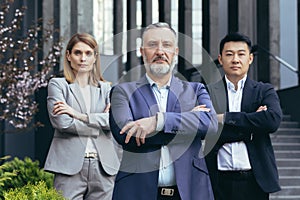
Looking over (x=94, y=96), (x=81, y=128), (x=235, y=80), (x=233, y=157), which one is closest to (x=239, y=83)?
(x=235, y=80)

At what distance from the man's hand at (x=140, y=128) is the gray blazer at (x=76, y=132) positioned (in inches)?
42.1

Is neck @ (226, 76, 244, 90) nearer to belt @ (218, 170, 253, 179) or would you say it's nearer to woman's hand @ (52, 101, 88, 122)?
belt @ (218, 170, 253, 179)

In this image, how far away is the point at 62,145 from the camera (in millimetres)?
4566

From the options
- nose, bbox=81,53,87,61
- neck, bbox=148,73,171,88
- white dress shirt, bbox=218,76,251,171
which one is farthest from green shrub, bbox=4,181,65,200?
white dress shirt, bbox=218,76,251,171

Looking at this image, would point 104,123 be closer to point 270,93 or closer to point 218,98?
point 218,98

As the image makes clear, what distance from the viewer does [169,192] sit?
134 inches

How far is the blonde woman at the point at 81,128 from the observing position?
176 inches

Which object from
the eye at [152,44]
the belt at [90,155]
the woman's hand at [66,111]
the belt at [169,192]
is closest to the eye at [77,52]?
Answer: the woman's hand at [66,111]

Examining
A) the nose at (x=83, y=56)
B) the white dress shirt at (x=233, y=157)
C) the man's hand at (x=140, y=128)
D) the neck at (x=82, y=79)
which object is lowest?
the white dress shirt at (x=233, y=157)

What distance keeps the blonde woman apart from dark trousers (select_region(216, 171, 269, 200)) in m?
0.76

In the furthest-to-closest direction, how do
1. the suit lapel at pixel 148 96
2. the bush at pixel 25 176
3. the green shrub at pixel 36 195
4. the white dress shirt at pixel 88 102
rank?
1. the bush at pixel 25 176
2. the white dress shirt at pixel 88 102
3. the green shrub at pixel 36 195
4. the suit lapel at pixel 148 96

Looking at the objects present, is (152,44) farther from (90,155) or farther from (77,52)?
(90,155)

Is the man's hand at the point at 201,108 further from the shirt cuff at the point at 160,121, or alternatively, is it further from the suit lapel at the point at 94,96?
the suit lapel at the point at 94,96

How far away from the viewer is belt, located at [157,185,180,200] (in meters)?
3.41
